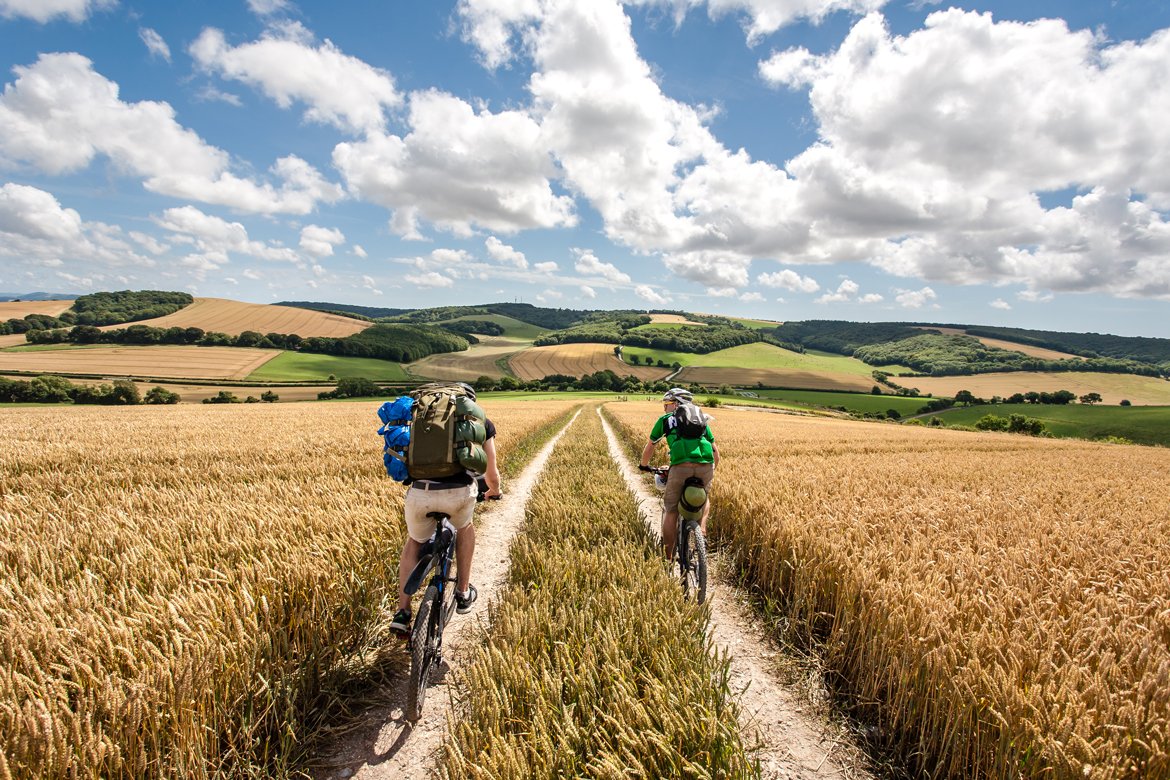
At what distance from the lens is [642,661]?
11.6 ft

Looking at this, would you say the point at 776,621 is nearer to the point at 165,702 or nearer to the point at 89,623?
the point at 165,702

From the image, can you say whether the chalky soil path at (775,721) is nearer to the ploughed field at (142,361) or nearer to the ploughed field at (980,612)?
the ploughed field at (980,612)

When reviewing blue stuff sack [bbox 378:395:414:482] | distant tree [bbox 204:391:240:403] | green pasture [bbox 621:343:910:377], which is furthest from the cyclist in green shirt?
green pasture [bbox 621:343:910:377]

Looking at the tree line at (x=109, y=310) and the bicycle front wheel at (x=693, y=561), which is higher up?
the tree line at (x=109, y=310)

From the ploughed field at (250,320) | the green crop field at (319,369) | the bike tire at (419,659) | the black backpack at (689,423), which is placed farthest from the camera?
the ploughed field at (250,320)

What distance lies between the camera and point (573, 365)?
100m

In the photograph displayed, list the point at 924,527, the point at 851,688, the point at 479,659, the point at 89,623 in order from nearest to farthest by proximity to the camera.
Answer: the point at 89,623 < the point at 479,659 < the point at 851,688 < the point at 924,527

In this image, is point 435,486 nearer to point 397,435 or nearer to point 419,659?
point 397,435

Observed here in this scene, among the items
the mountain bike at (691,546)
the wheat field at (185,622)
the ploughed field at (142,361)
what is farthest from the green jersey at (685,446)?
the ploughed field at (142,361)

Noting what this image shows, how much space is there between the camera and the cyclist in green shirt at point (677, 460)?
19.1ft

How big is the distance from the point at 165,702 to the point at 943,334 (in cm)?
23602

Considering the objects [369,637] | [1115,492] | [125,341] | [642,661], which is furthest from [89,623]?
[125,341]

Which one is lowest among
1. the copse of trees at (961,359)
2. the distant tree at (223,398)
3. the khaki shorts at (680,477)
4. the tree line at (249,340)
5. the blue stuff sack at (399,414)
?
the distant tree at (223,398)

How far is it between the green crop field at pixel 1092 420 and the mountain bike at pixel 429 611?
75671mm
